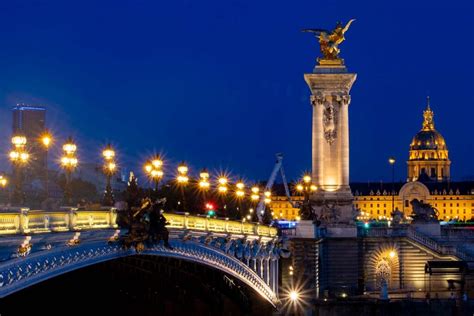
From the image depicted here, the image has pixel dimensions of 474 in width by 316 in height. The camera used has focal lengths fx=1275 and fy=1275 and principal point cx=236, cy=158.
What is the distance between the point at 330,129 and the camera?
8462cm

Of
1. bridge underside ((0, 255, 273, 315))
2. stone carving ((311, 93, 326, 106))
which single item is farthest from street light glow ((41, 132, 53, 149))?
stone carving ((311, 93, 326, 106))

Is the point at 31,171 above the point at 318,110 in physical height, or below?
below

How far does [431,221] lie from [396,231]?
5.18 m

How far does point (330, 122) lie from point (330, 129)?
48 cm

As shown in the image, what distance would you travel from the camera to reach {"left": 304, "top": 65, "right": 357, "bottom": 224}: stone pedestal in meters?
84.3

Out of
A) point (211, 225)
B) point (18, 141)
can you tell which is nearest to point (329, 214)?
point (211, 225)

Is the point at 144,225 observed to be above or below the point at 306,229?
below

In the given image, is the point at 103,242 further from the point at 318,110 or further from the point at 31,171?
the point at 318,110

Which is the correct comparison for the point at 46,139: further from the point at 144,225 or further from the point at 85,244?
the point at 85,244

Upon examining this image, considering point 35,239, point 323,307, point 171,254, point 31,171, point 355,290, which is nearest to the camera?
point 35,239

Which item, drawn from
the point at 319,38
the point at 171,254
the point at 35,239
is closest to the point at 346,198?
the point at 319,38

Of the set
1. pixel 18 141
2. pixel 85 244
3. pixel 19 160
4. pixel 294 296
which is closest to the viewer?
pixel 85 244

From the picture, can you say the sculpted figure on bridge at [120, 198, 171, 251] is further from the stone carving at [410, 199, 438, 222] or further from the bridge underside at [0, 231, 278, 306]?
the stone carving at [410, 199, 438, 222]

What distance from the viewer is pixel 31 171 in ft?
192
